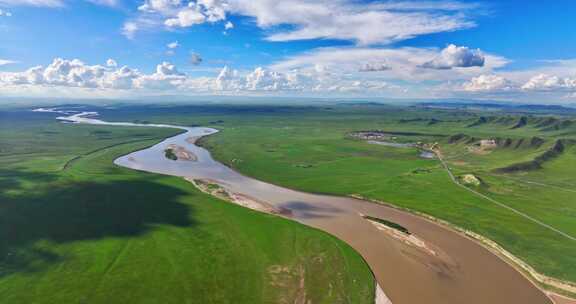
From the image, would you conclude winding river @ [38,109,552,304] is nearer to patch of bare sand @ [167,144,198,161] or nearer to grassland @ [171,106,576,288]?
grassland @ [171,106,576,288]

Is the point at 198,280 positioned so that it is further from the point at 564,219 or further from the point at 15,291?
the point at 564,219

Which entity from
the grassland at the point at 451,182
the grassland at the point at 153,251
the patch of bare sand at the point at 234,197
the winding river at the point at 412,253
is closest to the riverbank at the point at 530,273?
the winding river at the point at 412,253

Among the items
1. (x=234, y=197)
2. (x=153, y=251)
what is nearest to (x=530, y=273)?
(x=153, y=251)

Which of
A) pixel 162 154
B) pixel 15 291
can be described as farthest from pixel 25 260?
pixel 162 154

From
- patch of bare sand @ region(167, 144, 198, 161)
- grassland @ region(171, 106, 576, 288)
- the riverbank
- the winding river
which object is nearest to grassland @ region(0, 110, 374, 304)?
the winding river

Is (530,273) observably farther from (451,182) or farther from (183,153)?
(183,153)
